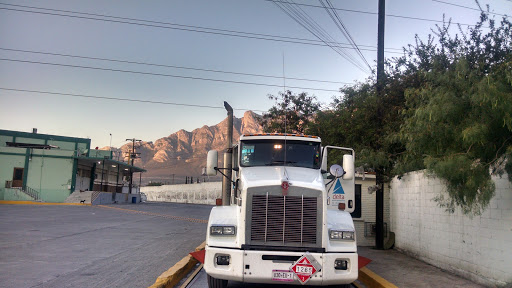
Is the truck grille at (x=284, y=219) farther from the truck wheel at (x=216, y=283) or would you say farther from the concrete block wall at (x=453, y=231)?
the concrete block wall at (x=453, y=231)

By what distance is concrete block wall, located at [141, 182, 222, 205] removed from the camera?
234 ft

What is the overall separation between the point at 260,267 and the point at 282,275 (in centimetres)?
33

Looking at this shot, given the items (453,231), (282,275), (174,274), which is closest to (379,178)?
(453,231)

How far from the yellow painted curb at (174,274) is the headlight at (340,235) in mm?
2734

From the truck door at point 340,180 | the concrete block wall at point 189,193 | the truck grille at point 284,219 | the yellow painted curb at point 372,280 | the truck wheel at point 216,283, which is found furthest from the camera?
the concrete block wall at point 189,193

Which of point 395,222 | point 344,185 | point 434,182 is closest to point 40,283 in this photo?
point 344,185

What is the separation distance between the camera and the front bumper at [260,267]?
240 inches

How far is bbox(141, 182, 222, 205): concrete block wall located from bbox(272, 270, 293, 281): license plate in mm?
55987

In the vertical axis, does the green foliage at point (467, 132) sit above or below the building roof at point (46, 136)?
below

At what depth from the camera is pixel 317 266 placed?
613 cm

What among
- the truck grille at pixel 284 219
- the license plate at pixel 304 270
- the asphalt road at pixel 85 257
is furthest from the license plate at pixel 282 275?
the asphalt road at pixel 85 257

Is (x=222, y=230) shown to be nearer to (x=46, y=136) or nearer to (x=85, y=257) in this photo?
(x=85, y=257)

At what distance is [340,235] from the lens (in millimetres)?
6488

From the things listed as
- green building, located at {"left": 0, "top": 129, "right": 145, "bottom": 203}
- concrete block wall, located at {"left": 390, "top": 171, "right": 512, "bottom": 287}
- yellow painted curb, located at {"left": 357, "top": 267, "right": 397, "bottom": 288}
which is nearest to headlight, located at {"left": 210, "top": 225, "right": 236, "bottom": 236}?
yellow painted curb, located at {"left": 357, "top": 267, "right": 397, "bottom": 288}
